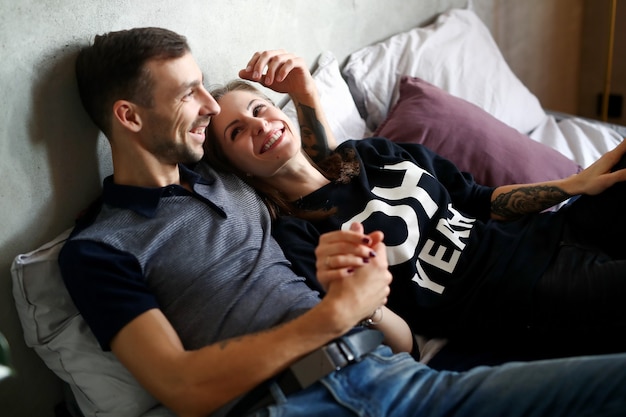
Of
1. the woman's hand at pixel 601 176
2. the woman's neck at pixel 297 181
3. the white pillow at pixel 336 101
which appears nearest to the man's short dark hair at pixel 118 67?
the woman's neck at pixel 297 181

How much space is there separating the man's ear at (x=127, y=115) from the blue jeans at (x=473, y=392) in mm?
593

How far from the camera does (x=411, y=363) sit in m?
1.16

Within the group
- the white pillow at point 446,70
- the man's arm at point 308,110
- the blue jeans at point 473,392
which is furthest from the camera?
the white pillow at point 446,70

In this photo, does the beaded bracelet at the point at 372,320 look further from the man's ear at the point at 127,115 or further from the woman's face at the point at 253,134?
the man's ear at the point at 127,115

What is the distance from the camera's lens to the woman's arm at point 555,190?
143 cm

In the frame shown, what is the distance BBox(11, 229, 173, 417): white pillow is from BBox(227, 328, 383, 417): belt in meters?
0.21

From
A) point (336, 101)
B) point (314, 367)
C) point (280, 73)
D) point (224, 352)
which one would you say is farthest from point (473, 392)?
point (336, 101)

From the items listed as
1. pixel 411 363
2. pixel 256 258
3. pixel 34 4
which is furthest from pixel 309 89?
pixel 411 363

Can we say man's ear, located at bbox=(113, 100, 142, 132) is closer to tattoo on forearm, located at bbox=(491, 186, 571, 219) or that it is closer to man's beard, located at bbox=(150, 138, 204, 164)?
man's beard, located at bbox=(150, 138, 204, 164)

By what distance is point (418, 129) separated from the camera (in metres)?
1.86

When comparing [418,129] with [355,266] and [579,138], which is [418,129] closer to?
[579,138]

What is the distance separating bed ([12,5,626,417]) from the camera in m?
1.23

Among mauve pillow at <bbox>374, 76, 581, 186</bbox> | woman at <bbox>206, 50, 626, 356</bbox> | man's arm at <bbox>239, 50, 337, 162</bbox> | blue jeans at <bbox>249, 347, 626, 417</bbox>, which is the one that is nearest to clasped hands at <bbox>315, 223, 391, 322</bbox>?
blue jeans at <bbox>249, 347, 626, 417</bbox>

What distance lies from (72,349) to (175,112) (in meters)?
0.50
